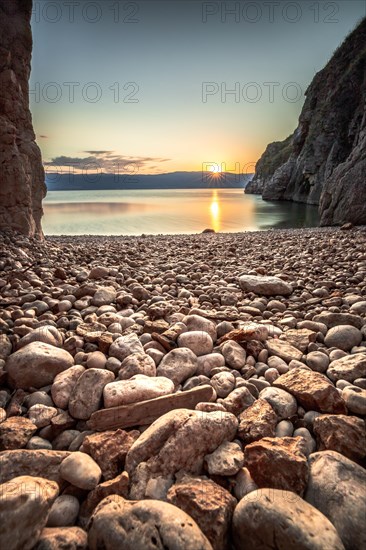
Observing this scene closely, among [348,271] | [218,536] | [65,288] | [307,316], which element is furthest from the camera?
[348,271]

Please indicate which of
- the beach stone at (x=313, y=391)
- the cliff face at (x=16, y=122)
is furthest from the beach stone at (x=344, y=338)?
the cliff face at (x=16, y=122)

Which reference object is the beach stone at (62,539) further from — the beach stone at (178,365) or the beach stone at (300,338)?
the beach stone at (300,338)

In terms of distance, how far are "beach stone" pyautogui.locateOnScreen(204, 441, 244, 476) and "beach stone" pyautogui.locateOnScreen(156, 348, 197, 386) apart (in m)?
0.61

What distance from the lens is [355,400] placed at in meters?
1.64

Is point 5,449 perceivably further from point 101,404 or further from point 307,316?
point 307,316

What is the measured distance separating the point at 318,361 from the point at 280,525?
1.24 meters

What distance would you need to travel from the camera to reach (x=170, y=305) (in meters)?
3.15

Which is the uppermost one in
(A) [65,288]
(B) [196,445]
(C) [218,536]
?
(A) [65,288]

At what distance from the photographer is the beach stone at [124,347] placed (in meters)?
2.16

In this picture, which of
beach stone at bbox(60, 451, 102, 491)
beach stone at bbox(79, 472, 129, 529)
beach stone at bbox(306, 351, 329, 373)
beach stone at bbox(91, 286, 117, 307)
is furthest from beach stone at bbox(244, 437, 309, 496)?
beach stone at bbox(91, 286, 117, 307)

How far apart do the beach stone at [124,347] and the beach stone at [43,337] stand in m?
0.43

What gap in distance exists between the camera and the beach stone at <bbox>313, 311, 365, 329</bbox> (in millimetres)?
2541

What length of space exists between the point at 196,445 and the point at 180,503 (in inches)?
9.9

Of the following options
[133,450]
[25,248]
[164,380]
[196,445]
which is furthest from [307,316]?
[25,248]
